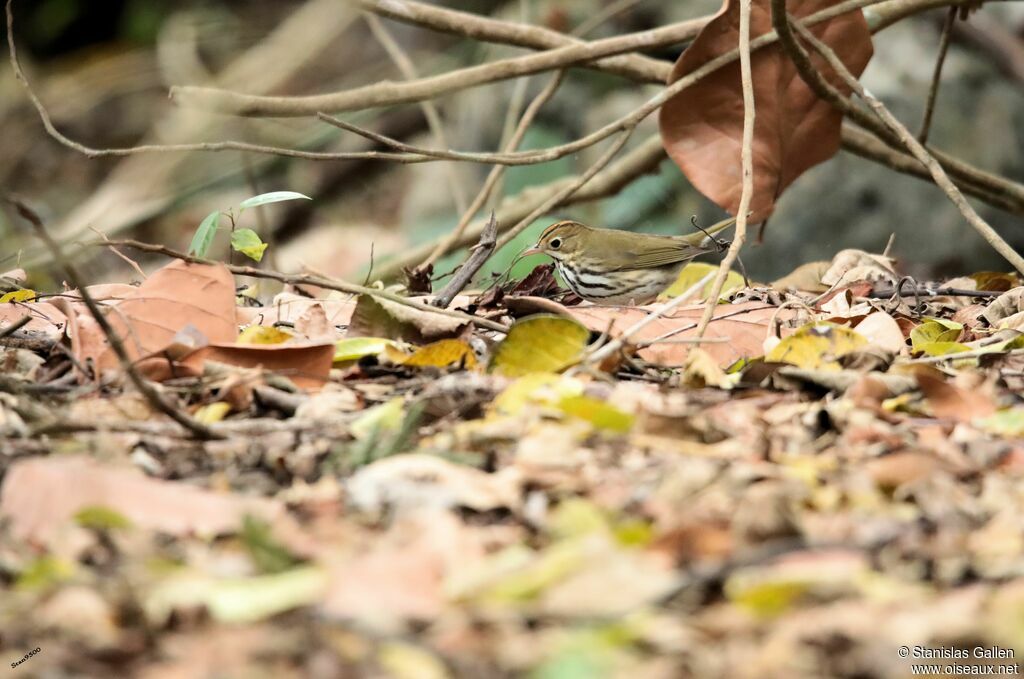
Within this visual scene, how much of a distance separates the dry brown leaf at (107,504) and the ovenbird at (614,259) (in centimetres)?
279

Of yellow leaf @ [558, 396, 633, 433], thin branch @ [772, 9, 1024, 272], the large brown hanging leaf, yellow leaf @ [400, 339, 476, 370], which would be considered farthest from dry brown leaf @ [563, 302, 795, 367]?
the large brown hanging leaf

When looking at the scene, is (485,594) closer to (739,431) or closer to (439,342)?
(739,431)

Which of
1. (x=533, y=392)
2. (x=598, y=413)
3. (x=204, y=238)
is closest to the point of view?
(x=598, y=413)

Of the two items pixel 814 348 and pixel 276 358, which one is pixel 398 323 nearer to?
pixel 276 358

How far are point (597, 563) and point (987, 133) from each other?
546 centimetres

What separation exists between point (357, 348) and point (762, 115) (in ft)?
5.77

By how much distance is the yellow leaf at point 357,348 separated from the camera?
2498 mm

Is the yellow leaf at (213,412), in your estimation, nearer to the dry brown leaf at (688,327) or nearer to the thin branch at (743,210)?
the dry brown leaf at (688,327)

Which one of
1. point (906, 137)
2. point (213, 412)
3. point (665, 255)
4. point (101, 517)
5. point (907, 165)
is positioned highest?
point (907, 165)

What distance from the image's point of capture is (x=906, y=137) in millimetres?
3123

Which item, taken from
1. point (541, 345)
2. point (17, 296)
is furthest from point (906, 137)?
point (17, 296)
